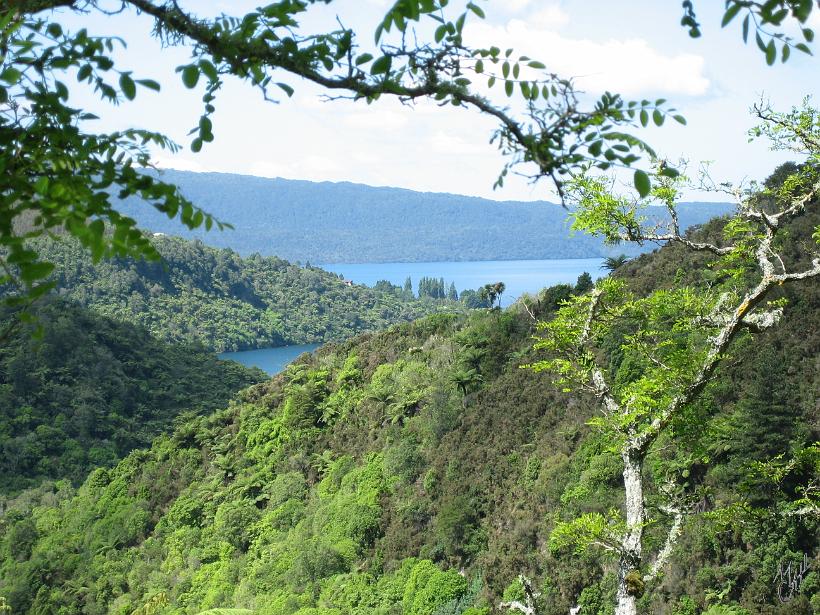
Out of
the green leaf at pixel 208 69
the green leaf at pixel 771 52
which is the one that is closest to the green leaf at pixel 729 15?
the green leaf at pixel 771 52

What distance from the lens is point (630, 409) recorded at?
7000 mm

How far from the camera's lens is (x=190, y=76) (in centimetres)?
234

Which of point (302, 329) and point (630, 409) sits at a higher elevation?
point (630, 409)

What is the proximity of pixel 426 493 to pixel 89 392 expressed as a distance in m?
42.1

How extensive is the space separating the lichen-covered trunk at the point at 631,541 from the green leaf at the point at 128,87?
5.20 metres

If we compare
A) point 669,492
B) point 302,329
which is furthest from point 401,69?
point 302,329

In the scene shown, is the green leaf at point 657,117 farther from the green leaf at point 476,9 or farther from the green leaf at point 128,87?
the green leaf at point 128,87

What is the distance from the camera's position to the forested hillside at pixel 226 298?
9981 cm

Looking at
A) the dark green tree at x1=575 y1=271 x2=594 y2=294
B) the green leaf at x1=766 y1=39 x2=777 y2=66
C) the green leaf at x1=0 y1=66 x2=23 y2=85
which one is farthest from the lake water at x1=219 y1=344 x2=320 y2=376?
the green leaf at x1=766 y1=39 x2=777 y2=66

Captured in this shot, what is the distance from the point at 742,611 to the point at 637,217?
22.3ft

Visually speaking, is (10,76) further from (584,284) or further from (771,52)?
(584,284)

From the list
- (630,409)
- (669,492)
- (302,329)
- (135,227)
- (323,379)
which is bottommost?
(302,329)

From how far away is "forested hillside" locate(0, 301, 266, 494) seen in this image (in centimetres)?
4941

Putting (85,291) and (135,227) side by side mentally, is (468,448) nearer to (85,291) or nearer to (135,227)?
(135,227)
